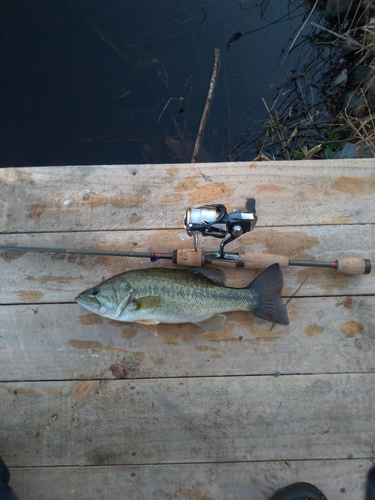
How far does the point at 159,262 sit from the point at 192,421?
122 centimetres

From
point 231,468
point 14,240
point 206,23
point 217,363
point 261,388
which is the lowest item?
point 231,468

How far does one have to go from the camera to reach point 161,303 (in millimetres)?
2547

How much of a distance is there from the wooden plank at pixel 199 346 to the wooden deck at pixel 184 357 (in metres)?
0.01

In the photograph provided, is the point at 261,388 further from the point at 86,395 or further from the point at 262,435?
the point at 86,395

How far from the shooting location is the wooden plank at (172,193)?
2.86 m

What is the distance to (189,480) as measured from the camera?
8.35 feet

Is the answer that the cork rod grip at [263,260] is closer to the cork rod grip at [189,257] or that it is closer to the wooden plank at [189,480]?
the cork rod grip at [189,257]

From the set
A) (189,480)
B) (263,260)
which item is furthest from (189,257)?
(189,480)

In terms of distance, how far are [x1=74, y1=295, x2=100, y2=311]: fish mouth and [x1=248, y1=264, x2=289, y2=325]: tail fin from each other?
1139mm

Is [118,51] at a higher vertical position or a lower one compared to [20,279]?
higher

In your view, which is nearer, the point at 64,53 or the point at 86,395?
the point at 86,395

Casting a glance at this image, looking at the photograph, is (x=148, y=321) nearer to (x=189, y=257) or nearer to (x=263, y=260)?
(x=189, y=257)

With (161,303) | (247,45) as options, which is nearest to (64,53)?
(247,45)

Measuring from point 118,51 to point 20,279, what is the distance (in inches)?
134
